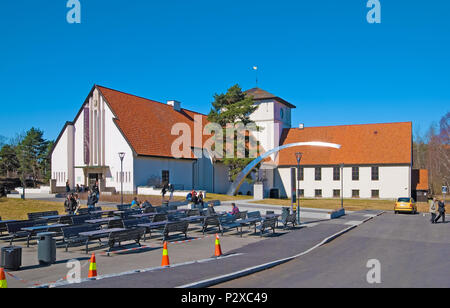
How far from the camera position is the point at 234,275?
1041 cm

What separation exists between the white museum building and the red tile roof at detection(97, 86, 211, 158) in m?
0.14

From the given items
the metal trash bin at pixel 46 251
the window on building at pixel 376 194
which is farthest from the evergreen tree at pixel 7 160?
the metal trash bin at pixel 46 251

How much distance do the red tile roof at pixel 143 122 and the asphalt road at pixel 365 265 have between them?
1051 inches

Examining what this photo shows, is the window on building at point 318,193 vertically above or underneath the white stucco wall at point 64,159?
underneath

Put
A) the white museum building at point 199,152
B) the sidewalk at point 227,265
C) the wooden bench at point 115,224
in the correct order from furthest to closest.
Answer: the white museum building at point 199,152, the wooden bench at point 115,224, the sidewalk at point 227,265

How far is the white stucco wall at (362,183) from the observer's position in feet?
165

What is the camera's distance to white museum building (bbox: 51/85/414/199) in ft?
136

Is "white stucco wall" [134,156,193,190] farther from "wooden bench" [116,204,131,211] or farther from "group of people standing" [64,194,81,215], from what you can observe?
"group of people standing" [64,194,81,215]

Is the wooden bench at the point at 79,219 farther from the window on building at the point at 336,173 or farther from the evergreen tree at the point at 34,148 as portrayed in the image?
the evergreen tree at the point at 34,148

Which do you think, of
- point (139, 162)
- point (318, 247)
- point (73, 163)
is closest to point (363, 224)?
point (318, 247)

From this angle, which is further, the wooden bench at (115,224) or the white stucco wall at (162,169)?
the white stucco wall at (162,169)

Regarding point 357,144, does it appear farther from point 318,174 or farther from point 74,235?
point 74,235

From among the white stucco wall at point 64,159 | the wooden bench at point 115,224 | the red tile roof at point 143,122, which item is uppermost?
the red tile roof at point 143,122
